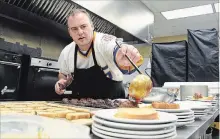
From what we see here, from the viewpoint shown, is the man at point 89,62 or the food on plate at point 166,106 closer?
the food on plate at point 166,106

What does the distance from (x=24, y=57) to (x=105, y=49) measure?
1153mm

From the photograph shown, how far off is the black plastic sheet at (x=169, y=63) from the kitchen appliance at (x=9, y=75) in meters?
3.43

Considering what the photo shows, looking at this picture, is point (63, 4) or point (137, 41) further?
point (137, 41)

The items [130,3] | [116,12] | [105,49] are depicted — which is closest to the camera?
[105,49]

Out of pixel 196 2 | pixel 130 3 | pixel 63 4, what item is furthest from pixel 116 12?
pixel 196 2

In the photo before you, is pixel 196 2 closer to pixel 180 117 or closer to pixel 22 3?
pixel 22 3

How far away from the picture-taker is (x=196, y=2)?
4309 mm

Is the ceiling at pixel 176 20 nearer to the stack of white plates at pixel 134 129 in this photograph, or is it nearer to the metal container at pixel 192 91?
the metal container at pixel 192 91

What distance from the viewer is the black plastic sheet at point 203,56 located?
4.36 meters

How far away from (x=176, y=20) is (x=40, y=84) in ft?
13.9

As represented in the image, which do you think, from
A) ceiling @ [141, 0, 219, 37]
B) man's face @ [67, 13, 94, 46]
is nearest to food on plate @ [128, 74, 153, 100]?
man's face @ [67, 13, 94, 46]

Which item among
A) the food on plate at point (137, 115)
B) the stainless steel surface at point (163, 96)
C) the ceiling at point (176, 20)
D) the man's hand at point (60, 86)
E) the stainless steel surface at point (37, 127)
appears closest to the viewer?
the stainless steel surface at point (37, 127)

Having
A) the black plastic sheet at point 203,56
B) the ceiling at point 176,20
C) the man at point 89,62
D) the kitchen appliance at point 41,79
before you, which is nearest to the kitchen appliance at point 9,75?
the kitchen appliance at point 41,79

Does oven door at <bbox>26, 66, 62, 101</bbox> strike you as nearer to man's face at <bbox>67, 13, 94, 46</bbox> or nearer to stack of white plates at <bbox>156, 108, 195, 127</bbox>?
man's face at <bbox>67, 13, 94, 46</bbox>
